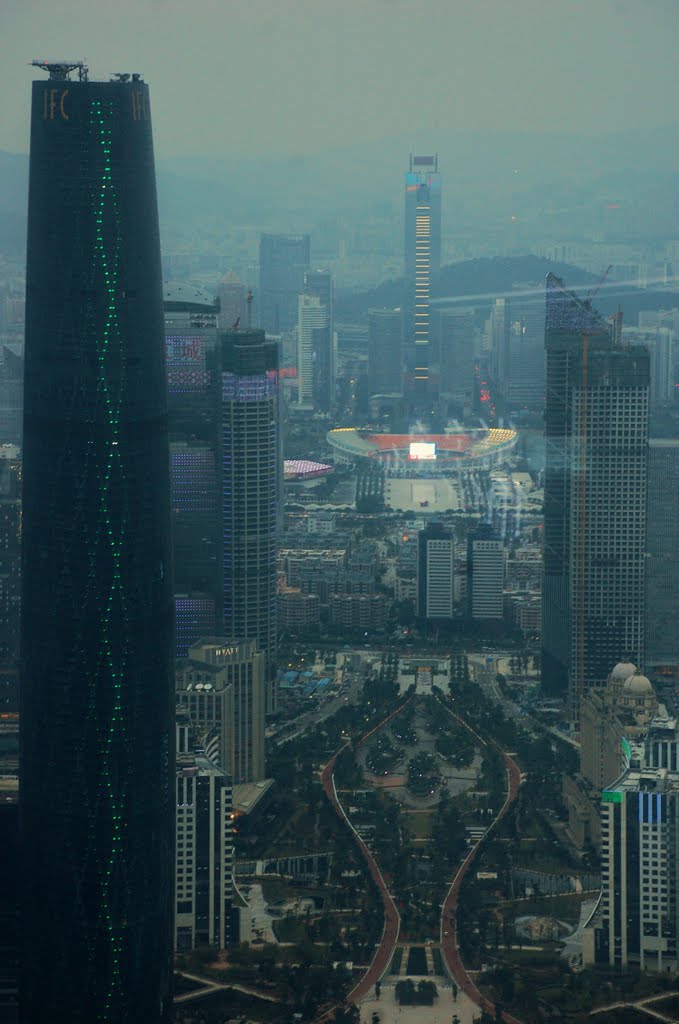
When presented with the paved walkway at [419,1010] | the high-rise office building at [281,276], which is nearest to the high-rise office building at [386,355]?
the high-rise office building at [281,276]

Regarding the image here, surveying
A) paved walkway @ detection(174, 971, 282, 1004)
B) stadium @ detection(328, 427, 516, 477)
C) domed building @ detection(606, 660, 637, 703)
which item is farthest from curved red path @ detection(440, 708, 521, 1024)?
stadium @ detection(328, 427, 516, 477)

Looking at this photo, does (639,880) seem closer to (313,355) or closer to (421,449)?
(421,449)

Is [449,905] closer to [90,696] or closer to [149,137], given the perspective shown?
[90,696]

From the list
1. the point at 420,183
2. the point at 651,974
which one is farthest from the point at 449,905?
the point at 420,183

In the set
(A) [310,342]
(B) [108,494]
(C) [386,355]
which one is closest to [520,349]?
(A) [310,342]

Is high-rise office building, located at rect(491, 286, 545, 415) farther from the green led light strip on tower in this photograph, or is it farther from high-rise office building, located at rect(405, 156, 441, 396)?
the green led light strip on tower
